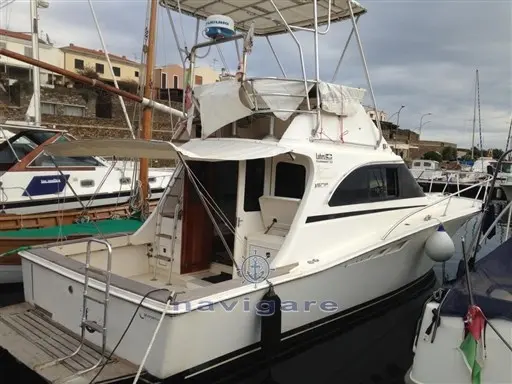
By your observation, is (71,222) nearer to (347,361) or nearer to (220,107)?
(220,107)

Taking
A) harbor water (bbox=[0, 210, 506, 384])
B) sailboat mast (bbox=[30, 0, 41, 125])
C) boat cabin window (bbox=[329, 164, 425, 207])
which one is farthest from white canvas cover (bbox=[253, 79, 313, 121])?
sailboat mast (bbox=[30, 0, 41, 125])

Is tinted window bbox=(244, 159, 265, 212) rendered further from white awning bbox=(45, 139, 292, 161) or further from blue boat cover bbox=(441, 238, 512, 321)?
blue boat cover bbox=(441, 238, 512, 321)

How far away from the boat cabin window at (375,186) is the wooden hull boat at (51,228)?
3145mm

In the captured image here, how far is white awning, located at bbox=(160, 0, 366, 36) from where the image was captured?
6676mm

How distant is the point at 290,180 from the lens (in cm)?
559

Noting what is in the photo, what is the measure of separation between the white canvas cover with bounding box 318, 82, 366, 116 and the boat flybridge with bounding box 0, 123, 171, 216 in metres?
4.32

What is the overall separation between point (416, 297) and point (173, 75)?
47.8 meters

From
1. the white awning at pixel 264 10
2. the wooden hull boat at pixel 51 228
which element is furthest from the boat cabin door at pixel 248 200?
the white awning at pixel 264 10

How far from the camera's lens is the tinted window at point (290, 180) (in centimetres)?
553

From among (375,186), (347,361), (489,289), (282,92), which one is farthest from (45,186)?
(489,289)

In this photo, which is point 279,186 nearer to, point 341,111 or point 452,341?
point 341,111

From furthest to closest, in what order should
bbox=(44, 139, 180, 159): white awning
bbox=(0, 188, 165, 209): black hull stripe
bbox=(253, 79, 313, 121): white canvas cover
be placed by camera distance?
bbox=(0, 188, 165, 209): black hull stripe → bbox=(253, 79, 313, 121): white canvas cover → bbox=(44, 139, 180, 159): white awning

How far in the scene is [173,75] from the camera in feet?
168

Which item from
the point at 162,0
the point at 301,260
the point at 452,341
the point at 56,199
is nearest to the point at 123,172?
the point at 56,199
